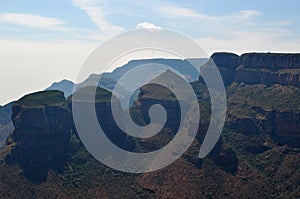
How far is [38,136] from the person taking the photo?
145 m

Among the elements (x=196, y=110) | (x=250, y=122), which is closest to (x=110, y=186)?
(x=196, y=110)

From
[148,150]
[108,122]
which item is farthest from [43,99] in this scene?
[148,150]

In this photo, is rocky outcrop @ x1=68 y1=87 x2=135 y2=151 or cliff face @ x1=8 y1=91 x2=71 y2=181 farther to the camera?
rocky outcrop @ x1=68 y1=87 x2=135 y2=151

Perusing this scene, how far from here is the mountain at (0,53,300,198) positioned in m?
136

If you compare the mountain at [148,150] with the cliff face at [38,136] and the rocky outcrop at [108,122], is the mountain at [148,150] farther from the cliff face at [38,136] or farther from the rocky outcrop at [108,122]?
the rocky outcrop at [108,122]

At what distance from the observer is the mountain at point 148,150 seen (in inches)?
5354

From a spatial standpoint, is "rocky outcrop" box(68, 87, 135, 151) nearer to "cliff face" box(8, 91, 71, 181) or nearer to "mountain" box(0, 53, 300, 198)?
"mountain" box(0, 53, 300, 198)

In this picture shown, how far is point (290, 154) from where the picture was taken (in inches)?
6088

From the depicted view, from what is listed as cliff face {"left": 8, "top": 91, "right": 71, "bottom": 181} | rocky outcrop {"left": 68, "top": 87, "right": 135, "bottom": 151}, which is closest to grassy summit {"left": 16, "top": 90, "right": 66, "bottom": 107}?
cliff face {"left": 8, "top": 91, "right": 71, "bottom": 181}

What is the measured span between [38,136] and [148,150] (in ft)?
139

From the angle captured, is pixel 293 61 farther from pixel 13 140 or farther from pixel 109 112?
pixel 13 140

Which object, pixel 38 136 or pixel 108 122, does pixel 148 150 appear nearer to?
pixel 108 122

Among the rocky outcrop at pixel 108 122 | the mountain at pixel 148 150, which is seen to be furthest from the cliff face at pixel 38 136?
the rocky outcrop at pixel 108 122

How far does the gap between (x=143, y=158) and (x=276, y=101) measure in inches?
2514
